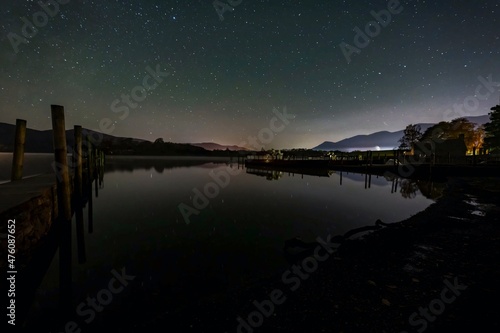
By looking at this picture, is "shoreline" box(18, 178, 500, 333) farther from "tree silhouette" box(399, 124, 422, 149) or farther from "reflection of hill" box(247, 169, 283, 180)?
"tree silhouette" box(399, 124, 422, 149)

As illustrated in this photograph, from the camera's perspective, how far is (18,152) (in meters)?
11.3

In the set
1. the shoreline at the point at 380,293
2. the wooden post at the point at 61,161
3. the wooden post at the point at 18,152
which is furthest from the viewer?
the wooden post at the point at 18,152

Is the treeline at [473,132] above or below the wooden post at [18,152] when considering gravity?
above

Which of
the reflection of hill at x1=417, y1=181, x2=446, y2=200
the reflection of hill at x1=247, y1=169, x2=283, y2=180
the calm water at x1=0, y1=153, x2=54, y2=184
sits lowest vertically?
the calm water at x1=0, y1=153, x2=54, y2=184

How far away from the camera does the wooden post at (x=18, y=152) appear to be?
11.1 meters

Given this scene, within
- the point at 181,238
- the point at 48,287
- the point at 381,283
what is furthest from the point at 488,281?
the point at 48,287

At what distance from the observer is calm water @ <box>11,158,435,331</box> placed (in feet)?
18.3

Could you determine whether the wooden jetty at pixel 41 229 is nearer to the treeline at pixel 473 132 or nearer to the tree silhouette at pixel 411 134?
the treeline at pixel 473 132

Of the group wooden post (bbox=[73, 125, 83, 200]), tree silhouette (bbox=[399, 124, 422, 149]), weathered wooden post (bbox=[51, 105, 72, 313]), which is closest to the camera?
weathered wooden post (bbox=[51, 105, 72, 313])

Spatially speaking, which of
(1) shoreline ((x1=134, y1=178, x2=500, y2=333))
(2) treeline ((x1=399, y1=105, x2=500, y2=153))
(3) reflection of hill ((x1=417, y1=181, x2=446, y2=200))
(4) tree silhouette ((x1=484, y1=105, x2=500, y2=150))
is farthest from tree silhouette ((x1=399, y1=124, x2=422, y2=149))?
(1) shoreline ((x1=134, y1=178, x2=500, y2=333))

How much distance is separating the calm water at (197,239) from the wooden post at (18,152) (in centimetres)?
409

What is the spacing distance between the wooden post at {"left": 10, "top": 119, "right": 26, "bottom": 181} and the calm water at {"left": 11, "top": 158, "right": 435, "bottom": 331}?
13.4 ft

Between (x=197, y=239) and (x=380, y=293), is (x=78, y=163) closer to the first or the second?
(x=197, y=239)

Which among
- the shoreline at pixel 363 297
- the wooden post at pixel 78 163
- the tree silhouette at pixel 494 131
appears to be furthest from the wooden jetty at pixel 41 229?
the tree silhouette at pixel 494 131
